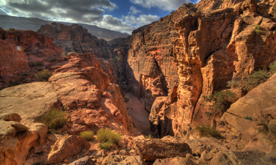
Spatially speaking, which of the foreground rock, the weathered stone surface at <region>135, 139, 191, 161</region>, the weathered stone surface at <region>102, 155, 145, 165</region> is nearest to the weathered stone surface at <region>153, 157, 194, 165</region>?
the weathered stone surface at <region>135, 139, 191, 161</region>

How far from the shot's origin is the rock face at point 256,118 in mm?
4051

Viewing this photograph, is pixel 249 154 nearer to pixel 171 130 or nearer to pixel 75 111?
pixel 75 111

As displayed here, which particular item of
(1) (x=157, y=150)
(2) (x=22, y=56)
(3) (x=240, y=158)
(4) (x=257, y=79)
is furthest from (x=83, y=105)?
(2) (x=22, y=56)

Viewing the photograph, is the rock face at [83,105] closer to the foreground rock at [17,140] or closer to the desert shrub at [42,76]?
the desert shrub at [42,76]

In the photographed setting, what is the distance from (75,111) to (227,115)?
27.7ft

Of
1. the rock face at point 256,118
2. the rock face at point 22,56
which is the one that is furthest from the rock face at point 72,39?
the rock face at point 256,118

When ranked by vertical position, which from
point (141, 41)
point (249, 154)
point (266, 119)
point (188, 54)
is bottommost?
point (249, 154)

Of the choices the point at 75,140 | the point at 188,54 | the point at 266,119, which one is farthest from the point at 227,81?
the point at 75,140

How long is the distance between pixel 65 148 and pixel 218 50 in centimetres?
1206

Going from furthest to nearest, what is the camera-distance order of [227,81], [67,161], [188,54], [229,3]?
[229,3], [188,54], [227,81], [67,161]

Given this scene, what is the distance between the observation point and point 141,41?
32469mm

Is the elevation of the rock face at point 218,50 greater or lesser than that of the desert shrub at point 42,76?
A: greater

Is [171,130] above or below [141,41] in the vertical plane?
below

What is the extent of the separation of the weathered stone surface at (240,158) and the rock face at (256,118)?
3.72 feet
